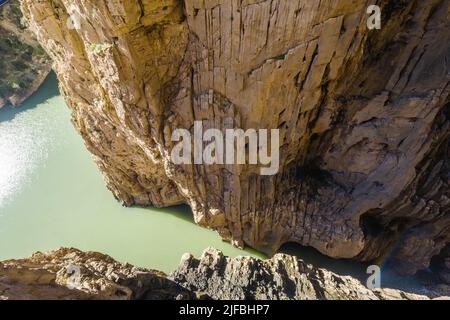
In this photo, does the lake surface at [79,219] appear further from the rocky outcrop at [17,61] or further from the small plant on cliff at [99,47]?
the small plant on cliff at [99,47]

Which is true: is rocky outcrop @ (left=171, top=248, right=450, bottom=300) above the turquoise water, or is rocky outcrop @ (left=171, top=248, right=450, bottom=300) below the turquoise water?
above

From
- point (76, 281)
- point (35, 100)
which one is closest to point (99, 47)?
point (76, 281)

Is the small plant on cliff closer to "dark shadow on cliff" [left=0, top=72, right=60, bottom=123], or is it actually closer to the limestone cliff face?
the limestone cliff face

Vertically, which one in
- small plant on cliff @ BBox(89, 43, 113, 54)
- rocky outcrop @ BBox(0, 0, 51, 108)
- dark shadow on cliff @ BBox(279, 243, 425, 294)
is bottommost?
dark shadow on cliff @ BBox(279, 243, 425, 294)

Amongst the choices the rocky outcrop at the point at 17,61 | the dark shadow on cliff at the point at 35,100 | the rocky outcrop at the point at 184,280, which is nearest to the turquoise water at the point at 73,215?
the dark shadow on cliff at the point at 35,100

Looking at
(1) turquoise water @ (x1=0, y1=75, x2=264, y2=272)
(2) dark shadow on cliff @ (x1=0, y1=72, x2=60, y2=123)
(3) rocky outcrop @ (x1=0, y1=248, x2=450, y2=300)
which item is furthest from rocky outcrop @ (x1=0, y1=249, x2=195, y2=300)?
(2) dark shadow on cliff @ (x1=0, y1=72, x2=60, y2=123)

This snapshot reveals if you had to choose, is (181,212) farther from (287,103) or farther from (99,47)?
(99,47)
